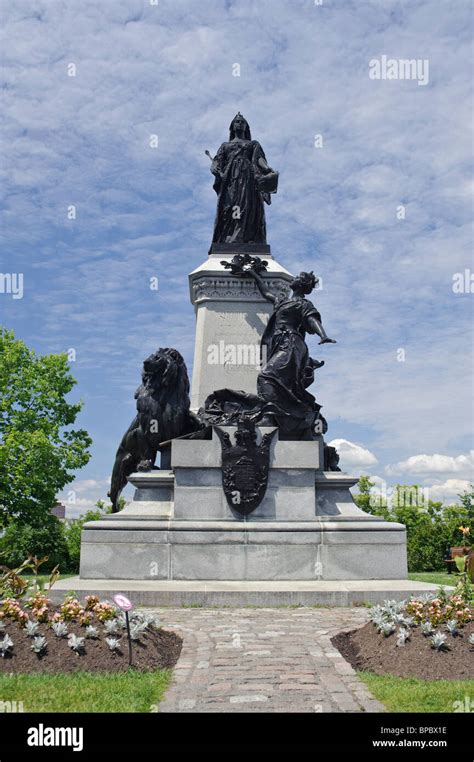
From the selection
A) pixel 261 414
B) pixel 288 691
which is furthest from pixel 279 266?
pixel 288 691

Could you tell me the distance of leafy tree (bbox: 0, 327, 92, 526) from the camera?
30094mm

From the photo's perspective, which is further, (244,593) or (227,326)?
(227,326)

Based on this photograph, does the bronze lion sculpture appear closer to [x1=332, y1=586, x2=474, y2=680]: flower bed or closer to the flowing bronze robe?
the flowing bronze robe

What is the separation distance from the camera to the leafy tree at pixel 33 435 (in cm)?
3009

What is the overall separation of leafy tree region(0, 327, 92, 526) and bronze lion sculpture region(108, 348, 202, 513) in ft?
53.5

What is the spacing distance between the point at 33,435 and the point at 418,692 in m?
27.0

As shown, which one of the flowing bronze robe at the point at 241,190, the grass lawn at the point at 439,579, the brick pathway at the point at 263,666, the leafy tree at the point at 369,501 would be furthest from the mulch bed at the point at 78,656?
the leafy tree at the point at 369,501

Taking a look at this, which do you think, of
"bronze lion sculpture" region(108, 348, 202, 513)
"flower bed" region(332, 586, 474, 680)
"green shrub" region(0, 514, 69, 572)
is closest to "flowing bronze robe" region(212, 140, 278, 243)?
"bronze lion sculpture" region(108, 348, 202, 513)

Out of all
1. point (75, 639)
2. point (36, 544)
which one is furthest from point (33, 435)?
point (75, 639)

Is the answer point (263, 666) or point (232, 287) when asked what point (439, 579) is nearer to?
point (232, 287)

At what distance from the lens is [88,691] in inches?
226

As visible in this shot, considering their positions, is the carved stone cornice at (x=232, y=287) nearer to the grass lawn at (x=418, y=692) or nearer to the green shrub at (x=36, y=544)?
the grass lawn at (x=418, y=692)

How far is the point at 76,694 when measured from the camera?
5.62 metres
